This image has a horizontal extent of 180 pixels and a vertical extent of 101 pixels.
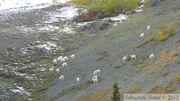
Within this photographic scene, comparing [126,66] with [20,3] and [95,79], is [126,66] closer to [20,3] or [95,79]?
[95,79]

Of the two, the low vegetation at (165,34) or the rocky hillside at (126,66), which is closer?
the rocky hillside at (126,66)

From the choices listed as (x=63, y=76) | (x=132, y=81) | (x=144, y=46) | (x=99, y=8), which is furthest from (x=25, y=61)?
(x=99, y=8)

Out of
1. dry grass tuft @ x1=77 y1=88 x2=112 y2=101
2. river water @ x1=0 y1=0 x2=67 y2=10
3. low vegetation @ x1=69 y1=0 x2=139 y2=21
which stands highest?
river water @ x1=0 y1=0 x2=67 y2=10

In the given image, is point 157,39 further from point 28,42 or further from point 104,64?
point 28,42

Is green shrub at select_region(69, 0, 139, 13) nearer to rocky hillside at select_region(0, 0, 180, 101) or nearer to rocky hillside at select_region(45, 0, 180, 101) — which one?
rocky hillside at select_region(0, 0, 180, 101)

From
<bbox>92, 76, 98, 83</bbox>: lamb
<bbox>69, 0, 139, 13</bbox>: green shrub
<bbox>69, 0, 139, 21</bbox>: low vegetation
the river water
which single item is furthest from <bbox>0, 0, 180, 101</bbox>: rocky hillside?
the river water

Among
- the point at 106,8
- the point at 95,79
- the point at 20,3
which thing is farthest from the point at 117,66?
the point at 20,3

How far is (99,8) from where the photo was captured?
358 feet

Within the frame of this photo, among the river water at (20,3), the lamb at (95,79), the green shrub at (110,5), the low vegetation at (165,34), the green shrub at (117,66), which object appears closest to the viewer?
the lamb at (95,79)

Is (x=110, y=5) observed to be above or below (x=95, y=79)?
above

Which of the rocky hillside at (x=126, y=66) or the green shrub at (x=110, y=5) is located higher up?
the green shrub at (x=110, y=5)

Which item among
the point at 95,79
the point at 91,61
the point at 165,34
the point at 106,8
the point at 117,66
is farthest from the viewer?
the point at 106,8

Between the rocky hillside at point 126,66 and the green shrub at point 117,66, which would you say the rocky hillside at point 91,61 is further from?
the green shrub at point 117,66

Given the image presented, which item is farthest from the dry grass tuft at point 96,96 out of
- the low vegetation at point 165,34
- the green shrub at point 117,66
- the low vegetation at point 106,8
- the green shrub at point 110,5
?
the green shrub at point 110,5
